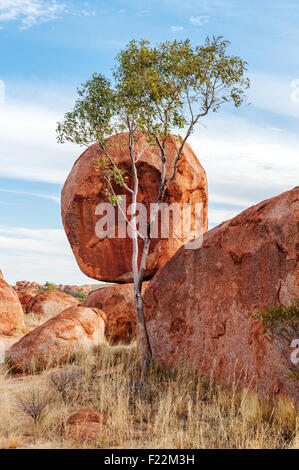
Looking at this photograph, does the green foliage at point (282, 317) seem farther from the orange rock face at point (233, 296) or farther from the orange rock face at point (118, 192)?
the orange rock face at point (118, 192)

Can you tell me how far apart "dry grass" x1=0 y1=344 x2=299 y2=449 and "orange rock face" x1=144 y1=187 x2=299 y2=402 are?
46 cm

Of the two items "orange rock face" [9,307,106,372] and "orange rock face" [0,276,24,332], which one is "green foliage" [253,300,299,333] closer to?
"orange rock face" [9,307,106,372]

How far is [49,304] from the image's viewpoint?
24391 millimetres

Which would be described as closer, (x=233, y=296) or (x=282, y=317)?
(x=282, y=317)

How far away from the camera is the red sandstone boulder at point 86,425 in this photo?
686cm

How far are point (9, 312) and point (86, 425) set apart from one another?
41.9ft

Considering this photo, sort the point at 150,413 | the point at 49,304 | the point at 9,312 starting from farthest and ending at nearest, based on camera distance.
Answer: the point at 49,304 < the point at 9,312 < the point at 150,413

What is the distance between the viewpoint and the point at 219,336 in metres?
9.69

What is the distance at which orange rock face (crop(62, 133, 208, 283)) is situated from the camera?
1661 centimetres

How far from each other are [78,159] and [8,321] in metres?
7.15

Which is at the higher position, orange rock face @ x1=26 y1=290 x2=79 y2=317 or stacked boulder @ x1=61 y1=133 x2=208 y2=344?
stacked boulder @ x1=61 y1=133 x2=208 y2=344

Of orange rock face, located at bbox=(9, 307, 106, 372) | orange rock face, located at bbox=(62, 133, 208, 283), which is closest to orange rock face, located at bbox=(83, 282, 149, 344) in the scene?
orange rock face, located at bbox=(62, 133, 208, 283)

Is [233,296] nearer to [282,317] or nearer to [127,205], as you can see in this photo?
[282,317]

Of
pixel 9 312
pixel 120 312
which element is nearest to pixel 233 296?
pixel 120 312
